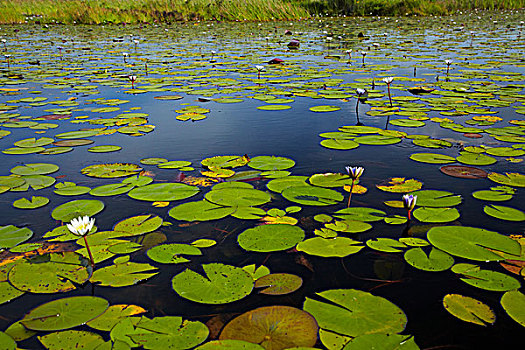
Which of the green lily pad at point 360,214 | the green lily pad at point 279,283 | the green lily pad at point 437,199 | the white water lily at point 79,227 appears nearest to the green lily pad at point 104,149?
the white water lily at point 79,227

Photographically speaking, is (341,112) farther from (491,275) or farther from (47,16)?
(47,16)

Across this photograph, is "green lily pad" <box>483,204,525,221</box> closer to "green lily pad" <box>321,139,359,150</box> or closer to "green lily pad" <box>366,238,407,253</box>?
"green lily pad" <box>366,238,407,253</box>

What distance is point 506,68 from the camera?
25.1 feet

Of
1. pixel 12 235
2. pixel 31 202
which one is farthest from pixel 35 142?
pixel 12 235

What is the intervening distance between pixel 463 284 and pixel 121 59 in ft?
33.2

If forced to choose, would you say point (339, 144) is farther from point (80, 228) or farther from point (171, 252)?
point (80, 228)

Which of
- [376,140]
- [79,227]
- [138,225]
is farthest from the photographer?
[376,140]

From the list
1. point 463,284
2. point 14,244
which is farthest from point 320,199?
point 14,244

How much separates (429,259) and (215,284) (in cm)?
111

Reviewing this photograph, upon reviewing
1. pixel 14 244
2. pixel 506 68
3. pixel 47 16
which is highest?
pixel 47 16

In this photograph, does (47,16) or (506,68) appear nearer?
(506,68)

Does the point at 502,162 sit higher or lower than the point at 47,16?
lower

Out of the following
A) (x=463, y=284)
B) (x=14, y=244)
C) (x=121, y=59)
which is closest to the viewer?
(x=463, y=284)

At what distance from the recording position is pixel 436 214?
7.97 ft
